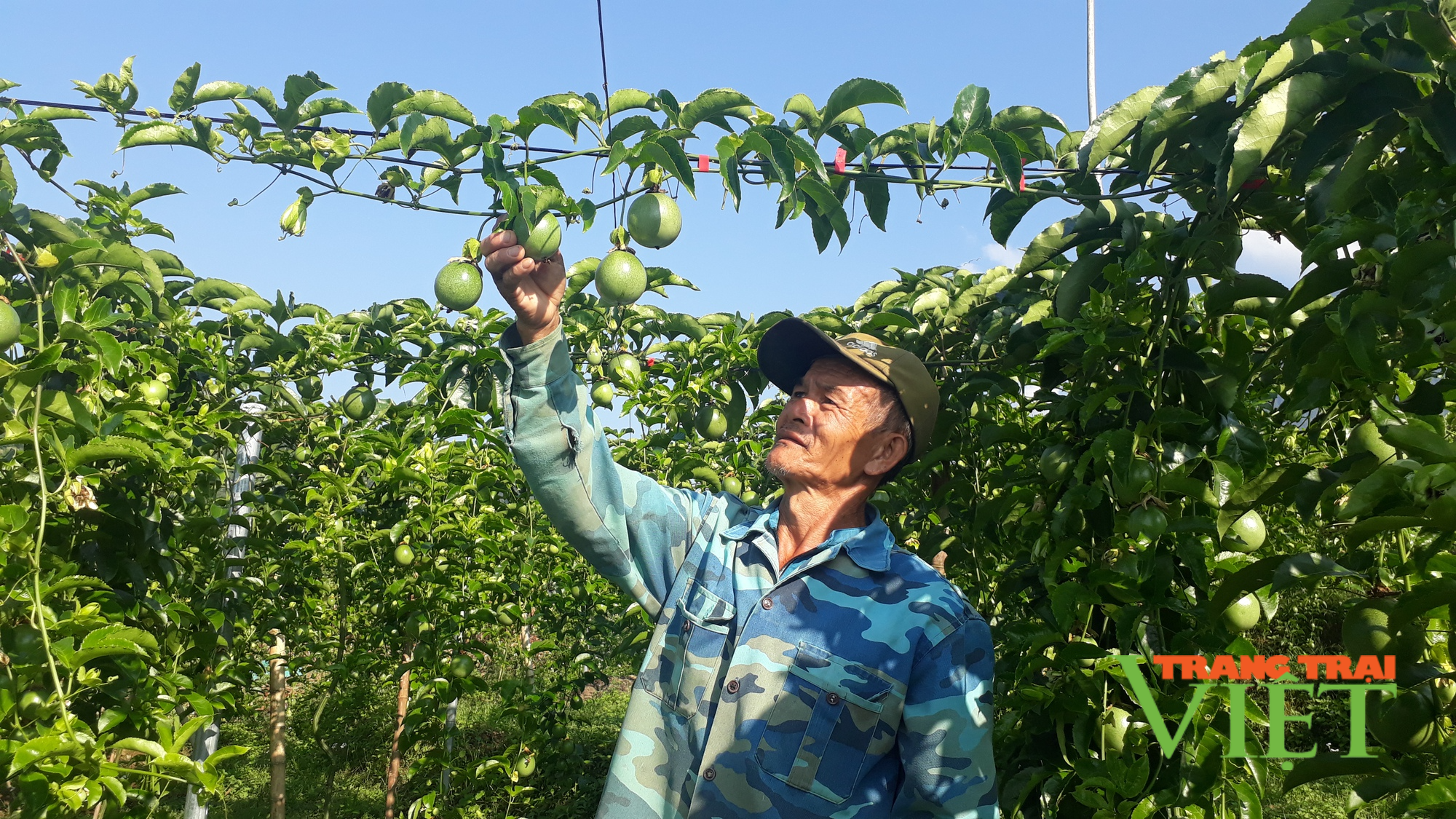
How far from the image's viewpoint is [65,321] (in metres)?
2.05

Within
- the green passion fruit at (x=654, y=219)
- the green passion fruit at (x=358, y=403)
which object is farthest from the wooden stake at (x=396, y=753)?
the green passion fruit at (x=654, y=219)

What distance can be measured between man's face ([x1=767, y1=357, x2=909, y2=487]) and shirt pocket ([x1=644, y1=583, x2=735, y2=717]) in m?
0.28

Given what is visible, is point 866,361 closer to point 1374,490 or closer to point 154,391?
point 1374,490

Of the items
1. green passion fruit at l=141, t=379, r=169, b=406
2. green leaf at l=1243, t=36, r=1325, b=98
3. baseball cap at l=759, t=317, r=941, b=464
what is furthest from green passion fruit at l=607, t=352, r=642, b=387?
green leaf at l=1243, t=36, r=1325, b=98

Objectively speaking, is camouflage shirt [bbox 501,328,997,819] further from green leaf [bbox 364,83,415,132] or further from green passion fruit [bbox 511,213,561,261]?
green leaf [bbox 364,83,415,132]

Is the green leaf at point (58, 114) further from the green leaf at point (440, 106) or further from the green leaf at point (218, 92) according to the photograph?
the green leaf at point (440, 106)

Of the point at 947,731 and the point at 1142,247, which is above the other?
the point at 1142,247

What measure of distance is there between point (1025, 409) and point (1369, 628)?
119cm

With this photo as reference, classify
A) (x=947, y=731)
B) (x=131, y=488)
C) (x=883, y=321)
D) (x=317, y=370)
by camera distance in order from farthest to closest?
(x=317, y=370) → (x=883, y=321) → (x=131, y=488) → (x=947, y=731)

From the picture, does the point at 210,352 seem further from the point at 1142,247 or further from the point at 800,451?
the point at 1142,247

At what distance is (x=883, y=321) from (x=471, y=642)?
1.89m

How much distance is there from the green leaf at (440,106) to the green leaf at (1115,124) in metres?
1.07

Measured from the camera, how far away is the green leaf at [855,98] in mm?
1781

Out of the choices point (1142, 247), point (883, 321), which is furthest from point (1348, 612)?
point (883, 321)
